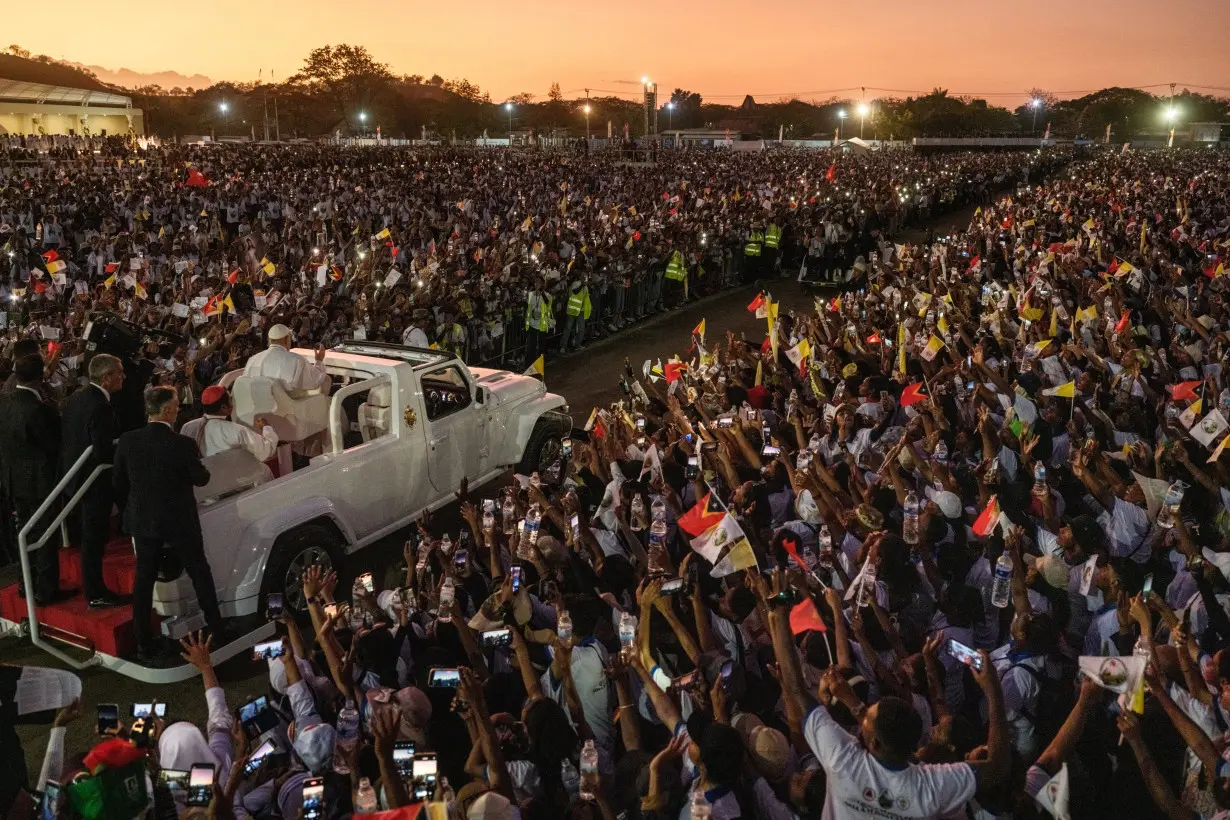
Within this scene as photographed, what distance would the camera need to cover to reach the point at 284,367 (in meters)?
6.85

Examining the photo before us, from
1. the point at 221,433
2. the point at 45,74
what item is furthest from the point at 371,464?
the point at 45,74

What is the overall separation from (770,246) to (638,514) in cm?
1715

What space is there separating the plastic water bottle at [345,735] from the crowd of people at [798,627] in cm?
1

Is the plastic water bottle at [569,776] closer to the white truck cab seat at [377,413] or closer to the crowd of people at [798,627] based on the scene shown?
the crowd of people at [798,627]

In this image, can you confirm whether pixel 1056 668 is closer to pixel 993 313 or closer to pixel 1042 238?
pixel 993 313

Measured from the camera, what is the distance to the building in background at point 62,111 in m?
52.5

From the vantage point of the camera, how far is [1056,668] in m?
4.09

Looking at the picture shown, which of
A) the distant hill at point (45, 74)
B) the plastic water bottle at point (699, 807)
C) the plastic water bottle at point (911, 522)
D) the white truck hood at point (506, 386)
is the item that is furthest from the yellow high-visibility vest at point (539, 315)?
the distant hill at point (45, 74)

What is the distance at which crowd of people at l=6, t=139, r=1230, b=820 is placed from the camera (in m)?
3.09

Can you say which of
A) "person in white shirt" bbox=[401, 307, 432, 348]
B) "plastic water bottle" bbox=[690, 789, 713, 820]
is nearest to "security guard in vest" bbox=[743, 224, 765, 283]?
"person in white shirt" bbox=[401, 307, 432, 348]

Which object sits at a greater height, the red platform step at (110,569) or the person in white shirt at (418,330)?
the person in white shirt at (418,330)

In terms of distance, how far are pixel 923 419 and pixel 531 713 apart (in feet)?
14.1

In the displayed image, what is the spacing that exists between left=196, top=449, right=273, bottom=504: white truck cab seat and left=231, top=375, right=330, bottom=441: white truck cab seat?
0.75 m

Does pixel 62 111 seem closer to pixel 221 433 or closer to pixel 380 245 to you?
pixel 380 245
